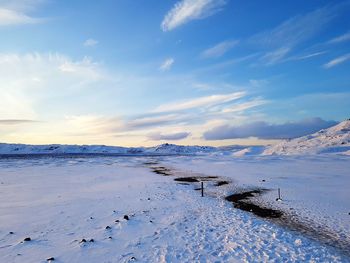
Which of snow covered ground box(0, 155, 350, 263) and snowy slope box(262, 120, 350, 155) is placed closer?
snow covered ground box(0, 155, 350, 263)

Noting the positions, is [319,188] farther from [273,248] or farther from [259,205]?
[273,248]

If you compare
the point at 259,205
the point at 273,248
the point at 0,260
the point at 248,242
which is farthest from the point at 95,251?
the point at 259,205

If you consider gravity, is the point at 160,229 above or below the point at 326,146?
below

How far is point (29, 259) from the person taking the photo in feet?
33.9

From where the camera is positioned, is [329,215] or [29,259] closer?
[29,259]

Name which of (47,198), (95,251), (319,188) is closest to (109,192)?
(47,198)

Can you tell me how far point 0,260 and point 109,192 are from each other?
48.5 feet

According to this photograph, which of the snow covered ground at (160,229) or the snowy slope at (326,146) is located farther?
the snowy slope at (326,146)

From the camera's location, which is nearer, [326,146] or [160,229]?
[160,229]

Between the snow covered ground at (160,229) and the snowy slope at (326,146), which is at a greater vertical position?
the snowy slope at (326,146)

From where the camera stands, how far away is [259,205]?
68.8ft

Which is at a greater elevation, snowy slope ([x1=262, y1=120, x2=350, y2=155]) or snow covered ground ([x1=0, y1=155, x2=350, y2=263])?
snowy slope ([x1=262, y1=120, x2=350, y2=155])

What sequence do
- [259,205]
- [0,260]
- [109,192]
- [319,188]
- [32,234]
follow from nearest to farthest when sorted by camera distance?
1. [0,260]
2. [32,234]
3. [259,205]
4. [109,192]
5. [319,188]

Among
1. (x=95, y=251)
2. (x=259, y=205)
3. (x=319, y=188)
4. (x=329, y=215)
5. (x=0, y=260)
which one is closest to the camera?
(x=0, y=260)
